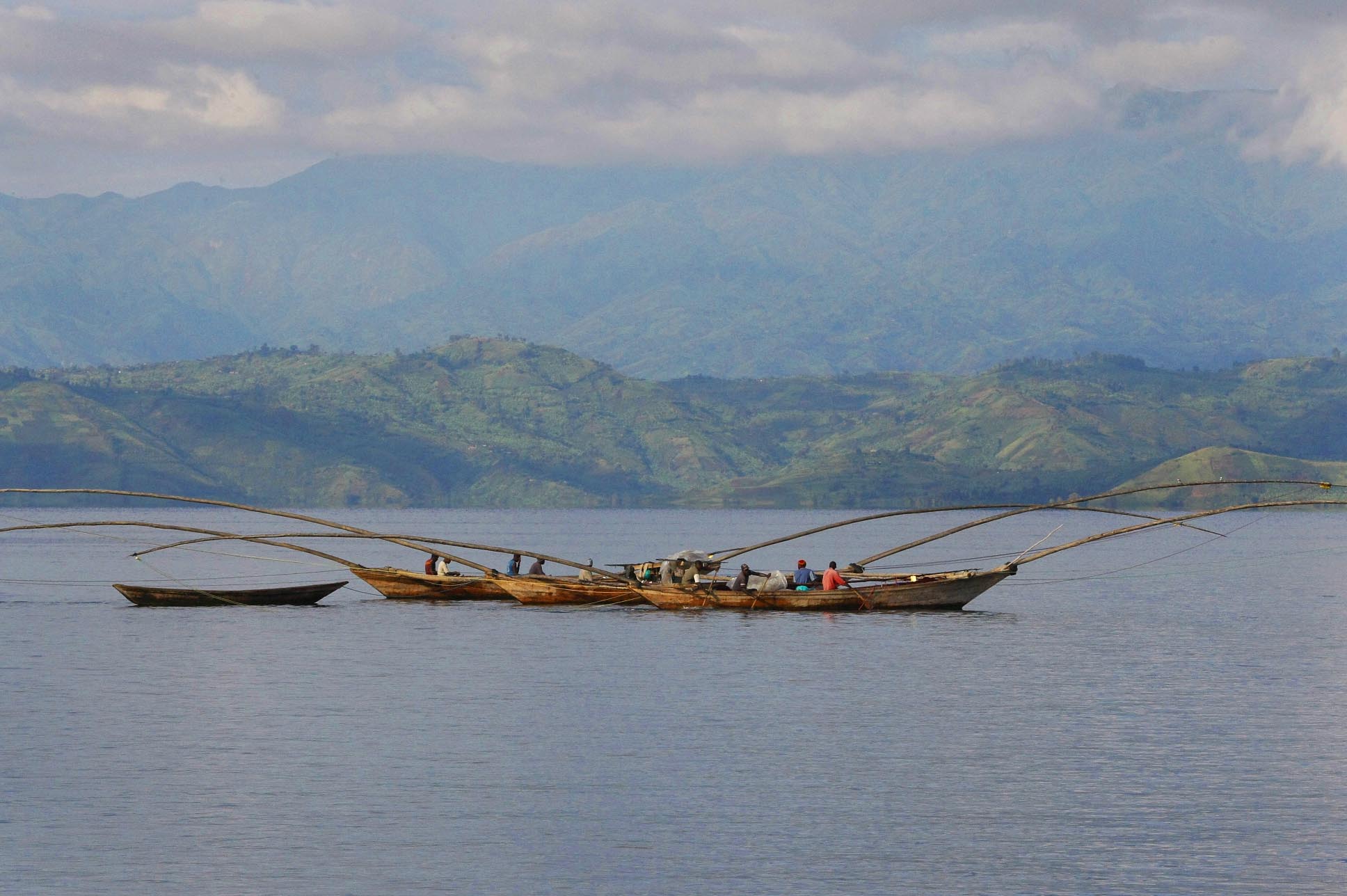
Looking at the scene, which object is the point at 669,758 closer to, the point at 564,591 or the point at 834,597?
the point at 834,597

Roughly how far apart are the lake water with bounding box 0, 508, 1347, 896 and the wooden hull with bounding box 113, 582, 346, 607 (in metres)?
→ 3.99

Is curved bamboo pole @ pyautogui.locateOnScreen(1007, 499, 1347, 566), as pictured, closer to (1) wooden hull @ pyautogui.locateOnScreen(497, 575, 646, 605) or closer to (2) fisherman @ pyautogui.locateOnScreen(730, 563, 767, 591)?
(2) fisherman @ pyautogui.locateOnScreen(730, 563, 767, 591)

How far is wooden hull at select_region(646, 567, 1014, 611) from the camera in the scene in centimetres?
8425

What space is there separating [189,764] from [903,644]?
41.3 meters

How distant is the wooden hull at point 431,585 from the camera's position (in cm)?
9606

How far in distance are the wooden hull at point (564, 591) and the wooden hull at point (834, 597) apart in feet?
10.4

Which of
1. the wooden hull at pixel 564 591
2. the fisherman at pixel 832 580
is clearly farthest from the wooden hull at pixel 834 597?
the wooden hull at pixel 564 591

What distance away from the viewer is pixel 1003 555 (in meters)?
196

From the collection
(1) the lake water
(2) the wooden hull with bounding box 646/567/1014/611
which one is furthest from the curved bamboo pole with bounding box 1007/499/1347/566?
(1) the lake water

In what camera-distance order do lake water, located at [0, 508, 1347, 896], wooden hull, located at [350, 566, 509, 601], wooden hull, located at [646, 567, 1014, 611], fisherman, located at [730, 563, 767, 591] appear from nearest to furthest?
lake water, located at [0, 508, 1347, 896]
wooden hull, located at [646, 567, 1014, 611]
fisherman, located at [730, 563, 767, 591]
wooden hull, located at [350, 566, 509, 601]

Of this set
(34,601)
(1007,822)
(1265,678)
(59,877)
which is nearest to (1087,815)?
(1007,822)

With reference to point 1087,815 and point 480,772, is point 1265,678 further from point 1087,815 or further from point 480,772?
point 480,772

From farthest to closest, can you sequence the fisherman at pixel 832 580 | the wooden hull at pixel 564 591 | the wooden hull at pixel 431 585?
the wooden hull at pixel 431 585 < the wooden hull at pixel 564 591 < the fisherman at pixel 832 580

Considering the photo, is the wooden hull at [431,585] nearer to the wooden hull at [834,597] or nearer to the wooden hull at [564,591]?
the wooden hull at [564,591]
